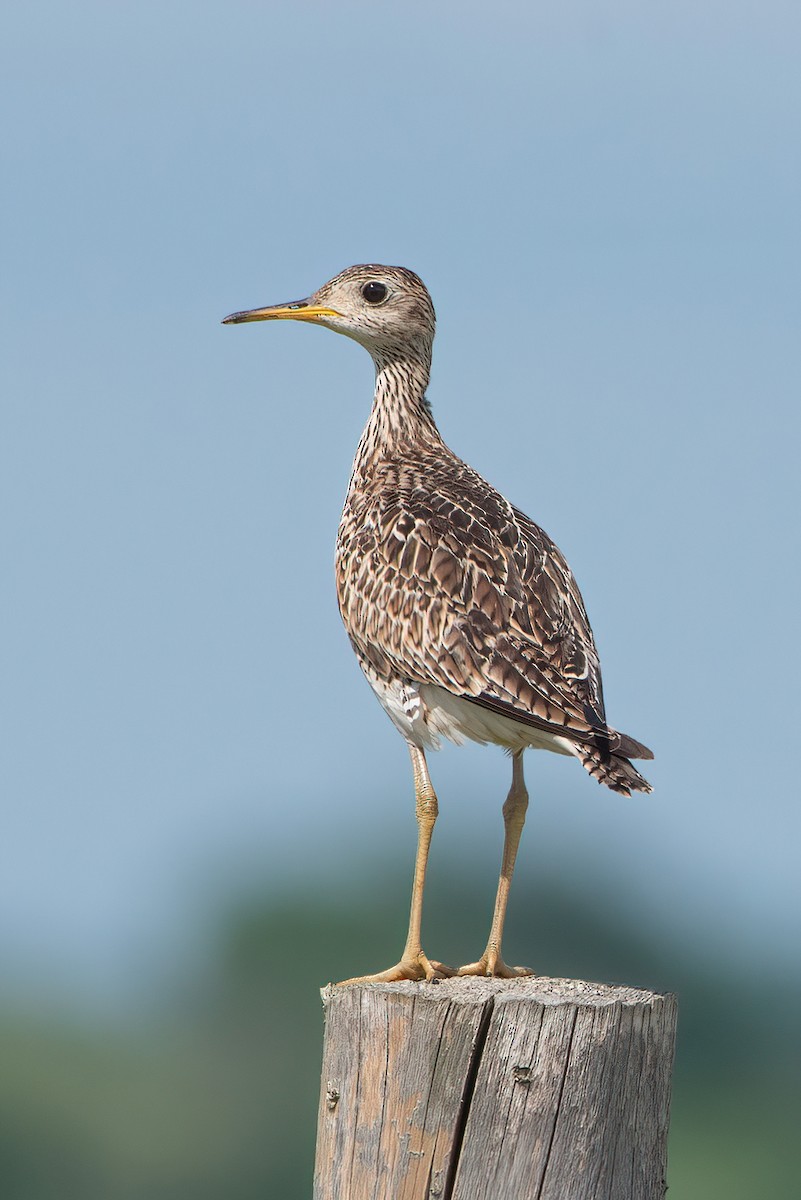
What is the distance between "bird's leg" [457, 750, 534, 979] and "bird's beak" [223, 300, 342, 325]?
12.1ft

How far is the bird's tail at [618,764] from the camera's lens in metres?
10.6

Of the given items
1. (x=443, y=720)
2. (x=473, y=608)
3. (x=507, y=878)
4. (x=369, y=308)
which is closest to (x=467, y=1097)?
(x=507, y=878)

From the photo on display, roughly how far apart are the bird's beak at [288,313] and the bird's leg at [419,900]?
3.42 m

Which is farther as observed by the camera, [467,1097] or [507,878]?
[507,878]

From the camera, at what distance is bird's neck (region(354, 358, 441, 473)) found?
46.7 feet

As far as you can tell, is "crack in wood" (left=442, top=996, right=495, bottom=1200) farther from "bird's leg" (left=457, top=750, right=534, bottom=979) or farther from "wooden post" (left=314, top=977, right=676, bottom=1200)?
"bird's leg" (left=457, top=750, right=534, bottom=979)

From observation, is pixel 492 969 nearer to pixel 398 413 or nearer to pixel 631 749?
pixel 631 749

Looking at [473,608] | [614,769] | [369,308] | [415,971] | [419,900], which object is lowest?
[415,971]

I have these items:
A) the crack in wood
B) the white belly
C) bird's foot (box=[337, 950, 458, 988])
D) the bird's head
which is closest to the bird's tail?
the white belly

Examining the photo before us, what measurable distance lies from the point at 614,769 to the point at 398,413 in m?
4.31

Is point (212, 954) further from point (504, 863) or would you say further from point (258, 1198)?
point (504, 863)

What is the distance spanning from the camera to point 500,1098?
9.16m


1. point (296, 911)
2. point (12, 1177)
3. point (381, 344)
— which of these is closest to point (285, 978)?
point (296, 911)

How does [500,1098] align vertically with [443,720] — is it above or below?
below
